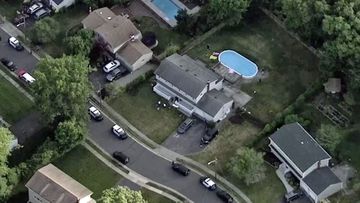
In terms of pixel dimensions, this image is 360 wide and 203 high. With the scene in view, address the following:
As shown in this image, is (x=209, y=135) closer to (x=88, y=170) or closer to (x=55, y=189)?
(x=88, y=170)

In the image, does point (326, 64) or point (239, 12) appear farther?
point (239, 12)

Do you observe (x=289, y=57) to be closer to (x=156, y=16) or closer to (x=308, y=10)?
(x=308, y=10)

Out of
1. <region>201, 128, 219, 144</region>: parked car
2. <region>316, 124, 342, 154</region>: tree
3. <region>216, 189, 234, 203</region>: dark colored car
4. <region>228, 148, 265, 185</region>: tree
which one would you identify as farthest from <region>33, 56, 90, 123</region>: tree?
<region>316, 124, 342, 154</region>: tree

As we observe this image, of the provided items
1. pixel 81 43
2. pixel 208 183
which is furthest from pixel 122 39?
pixel 208 183

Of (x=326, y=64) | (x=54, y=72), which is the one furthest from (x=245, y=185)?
(x=54, y=72)

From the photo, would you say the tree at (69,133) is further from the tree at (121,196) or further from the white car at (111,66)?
the white car at (111,66)

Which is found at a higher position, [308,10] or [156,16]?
[308,10]
